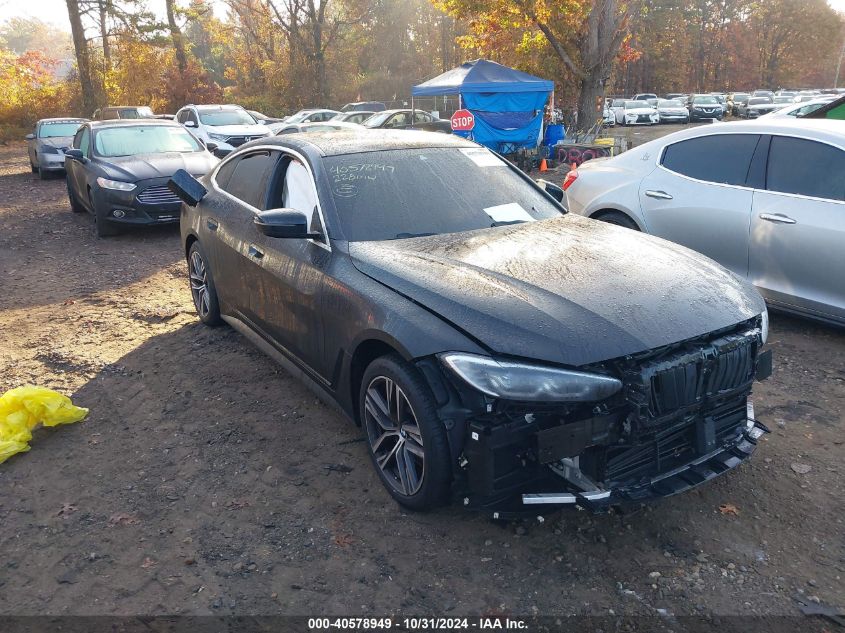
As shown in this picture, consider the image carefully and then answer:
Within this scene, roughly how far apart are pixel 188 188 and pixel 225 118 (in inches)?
561

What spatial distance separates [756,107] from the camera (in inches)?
1459

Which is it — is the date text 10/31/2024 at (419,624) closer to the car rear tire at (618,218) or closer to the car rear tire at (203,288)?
the car rear tire at (203,288)

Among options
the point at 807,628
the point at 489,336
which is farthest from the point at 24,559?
the point at 807,628

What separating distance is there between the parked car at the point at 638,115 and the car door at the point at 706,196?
3386 cm

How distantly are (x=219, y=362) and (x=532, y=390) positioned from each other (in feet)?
10.5

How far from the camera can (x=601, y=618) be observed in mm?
2545

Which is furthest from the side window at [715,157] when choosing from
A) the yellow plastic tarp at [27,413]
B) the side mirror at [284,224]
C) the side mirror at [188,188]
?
the yellow plastic tarp at [27,413]

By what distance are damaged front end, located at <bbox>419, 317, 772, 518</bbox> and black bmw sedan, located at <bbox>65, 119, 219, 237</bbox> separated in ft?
25.3

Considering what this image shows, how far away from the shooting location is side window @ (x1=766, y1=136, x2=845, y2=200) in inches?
189

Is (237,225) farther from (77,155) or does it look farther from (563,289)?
(77,155)

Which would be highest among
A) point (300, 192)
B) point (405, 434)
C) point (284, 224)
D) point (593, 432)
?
point (300, 192)

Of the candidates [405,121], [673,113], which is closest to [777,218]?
[405,121]

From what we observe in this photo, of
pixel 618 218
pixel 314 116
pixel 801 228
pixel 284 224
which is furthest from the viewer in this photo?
pixel 314 116

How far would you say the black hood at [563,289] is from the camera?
107 inches
